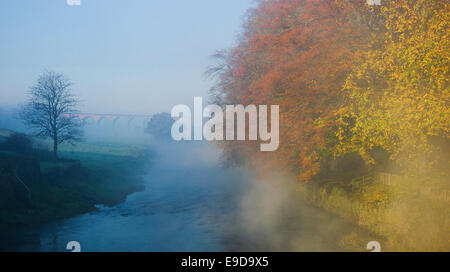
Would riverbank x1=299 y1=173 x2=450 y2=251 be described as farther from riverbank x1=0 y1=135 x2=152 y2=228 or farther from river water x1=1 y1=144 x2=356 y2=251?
riverbank x1=0 y1=135 x2=152 y2=228

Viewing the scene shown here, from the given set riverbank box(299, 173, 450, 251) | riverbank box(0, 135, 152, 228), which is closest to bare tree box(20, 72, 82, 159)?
riverbank box(0, 135, 152, 228)

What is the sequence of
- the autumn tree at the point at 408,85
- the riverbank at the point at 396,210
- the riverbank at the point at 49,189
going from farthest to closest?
the riverbank at the point at 49,189 → the riverbank at the point at 396,210 → the autumn tree at the point at 408,85

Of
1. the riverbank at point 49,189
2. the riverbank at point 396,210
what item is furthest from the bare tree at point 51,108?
the riverbank at point 396,210

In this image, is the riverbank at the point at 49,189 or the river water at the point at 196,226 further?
the riverbank at the point at 49,189

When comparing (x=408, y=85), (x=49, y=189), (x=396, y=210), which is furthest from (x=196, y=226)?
(x=408, y=85)

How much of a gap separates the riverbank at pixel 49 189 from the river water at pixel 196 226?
137 centimetres

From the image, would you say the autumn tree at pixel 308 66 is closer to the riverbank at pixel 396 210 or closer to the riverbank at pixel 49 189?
the riverbank at pixel 396 210

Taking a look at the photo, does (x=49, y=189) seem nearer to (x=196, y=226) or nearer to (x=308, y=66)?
(x=196, y=226)

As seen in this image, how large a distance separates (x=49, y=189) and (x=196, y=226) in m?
13.9

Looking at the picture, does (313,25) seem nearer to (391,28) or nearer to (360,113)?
(391,28)

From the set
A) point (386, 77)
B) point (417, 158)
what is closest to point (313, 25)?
point (386, 77)

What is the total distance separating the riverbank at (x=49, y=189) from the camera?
28.3 meters

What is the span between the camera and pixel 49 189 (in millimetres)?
32875

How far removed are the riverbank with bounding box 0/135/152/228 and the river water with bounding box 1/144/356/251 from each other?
1.37 metres
